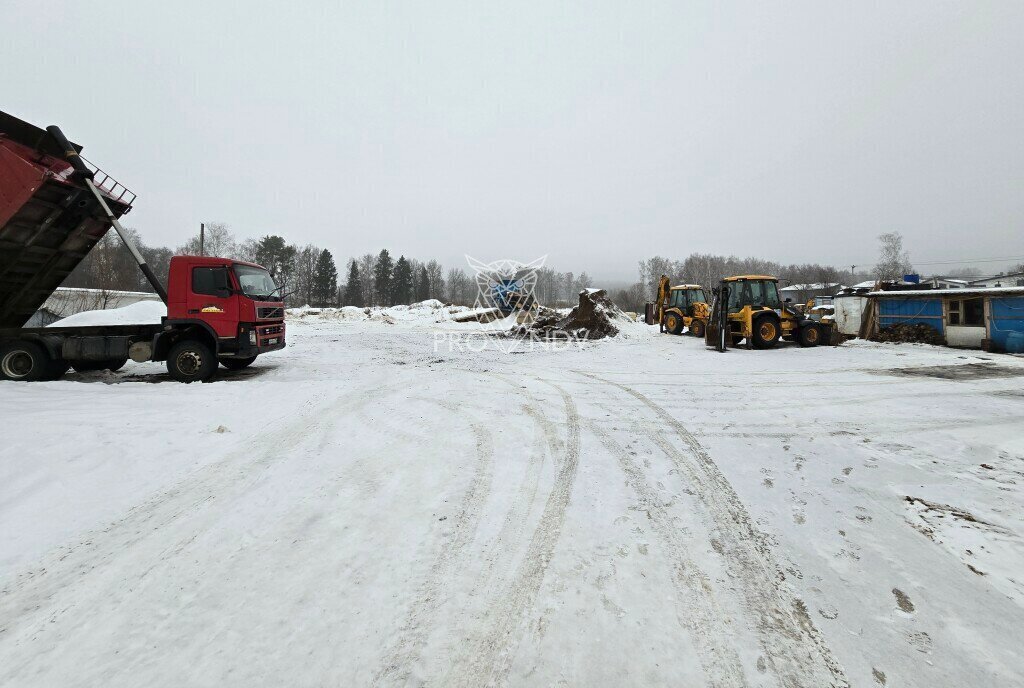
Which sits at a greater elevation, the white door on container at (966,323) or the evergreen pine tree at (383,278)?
the evergreen pine tree at (383,278)

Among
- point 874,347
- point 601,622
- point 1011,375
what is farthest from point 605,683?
point 874,347

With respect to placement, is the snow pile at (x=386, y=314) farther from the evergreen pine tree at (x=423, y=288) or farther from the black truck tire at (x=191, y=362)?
the evergreen pine tree at (x=423, y=288)

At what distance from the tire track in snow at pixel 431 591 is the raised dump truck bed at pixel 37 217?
1024 centimetres

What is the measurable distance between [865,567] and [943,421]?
4.96 metres

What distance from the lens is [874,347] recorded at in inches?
595

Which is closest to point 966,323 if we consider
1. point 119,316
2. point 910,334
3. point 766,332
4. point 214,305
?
point 910,334

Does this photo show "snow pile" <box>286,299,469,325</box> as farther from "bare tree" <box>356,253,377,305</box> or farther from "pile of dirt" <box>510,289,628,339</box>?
"bare tree" <box>356,253,377,305</box>

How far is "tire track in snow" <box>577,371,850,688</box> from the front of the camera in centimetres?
196

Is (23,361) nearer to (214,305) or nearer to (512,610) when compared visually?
(214,305)

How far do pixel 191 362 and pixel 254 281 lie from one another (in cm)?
218

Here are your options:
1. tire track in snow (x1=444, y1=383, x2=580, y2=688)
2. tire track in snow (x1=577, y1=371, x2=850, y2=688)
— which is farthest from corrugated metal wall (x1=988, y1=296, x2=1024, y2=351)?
tire track in snow (x1=444, y1=383, x2=580, y2=688)

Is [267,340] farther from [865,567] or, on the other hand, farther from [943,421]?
[943,421]

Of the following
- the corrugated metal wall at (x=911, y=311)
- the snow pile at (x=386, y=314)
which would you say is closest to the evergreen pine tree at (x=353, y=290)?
the snow pile at (x=386, y=314)

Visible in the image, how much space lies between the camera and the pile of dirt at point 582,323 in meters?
19.9
